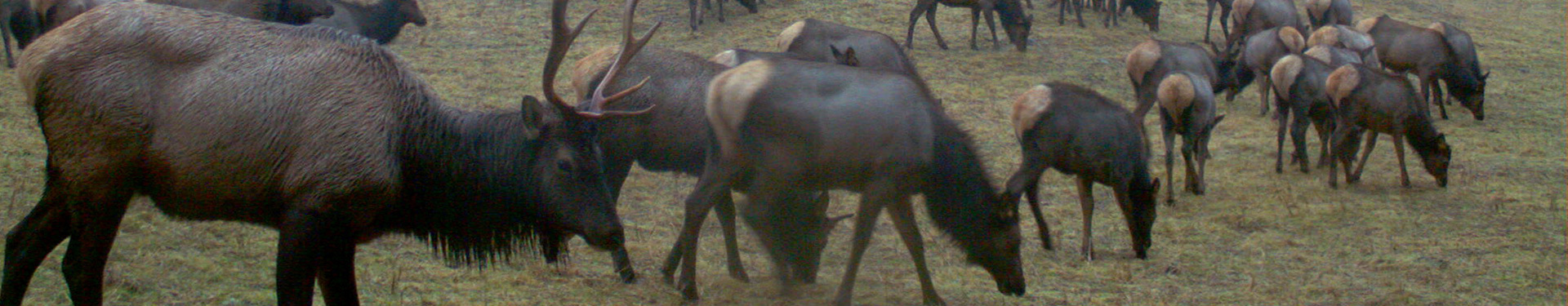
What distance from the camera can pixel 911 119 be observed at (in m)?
6.47

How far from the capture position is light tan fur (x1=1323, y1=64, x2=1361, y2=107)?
10.7 meters

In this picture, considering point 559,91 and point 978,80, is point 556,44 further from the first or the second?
point 978,80

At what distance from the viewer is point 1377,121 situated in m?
10.7

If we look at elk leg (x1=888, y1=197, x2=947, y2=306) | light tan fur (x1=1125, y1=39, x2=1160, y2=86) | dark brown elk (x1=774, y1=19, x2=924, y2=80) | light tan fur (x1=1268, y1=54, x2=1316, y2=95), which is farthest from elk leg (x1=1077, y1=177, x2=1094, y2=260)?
light tan fur (x1=1125, y1=39, x2=1160, y2=86)

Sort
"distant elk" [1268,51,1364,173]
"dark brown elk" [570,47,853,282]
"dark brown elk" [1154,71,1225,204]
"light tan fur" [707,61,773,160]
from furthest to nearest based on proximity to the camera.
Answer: "distant elk" [1268,51,1364,173]
"dark brown elk" [1154,71,1225,204]
"dark brown elk" [570,47,853,282]
"light tan fur" [707,61,773,160]

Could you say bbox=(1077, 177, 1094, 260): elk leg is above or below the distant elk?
above

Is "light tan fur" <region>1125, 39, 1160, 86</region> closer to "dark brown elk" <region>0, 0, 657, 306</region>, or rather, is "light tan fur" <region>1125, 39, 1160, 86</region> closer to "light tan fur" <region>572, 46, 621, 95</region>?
"light tan fur" <region>572, 46, 621, 95</region>

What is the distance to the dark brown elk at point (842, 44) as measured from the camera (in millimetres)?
10891

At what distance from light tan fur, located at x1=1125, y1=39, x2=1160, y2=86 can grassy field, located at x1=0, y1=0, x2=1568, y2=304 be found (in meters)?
0.96

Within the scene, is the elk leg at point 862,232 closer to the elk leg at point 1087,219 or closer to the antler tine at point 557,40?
the antler tine at point 557,40

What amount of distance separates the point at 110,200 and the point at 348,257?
791mm

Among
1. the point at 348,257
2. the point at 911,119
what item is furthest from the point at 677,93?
the point at 348,257

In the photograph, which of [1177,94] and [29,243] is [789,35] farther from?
[29,243]

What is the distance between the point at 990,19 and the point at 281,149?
494 inches
